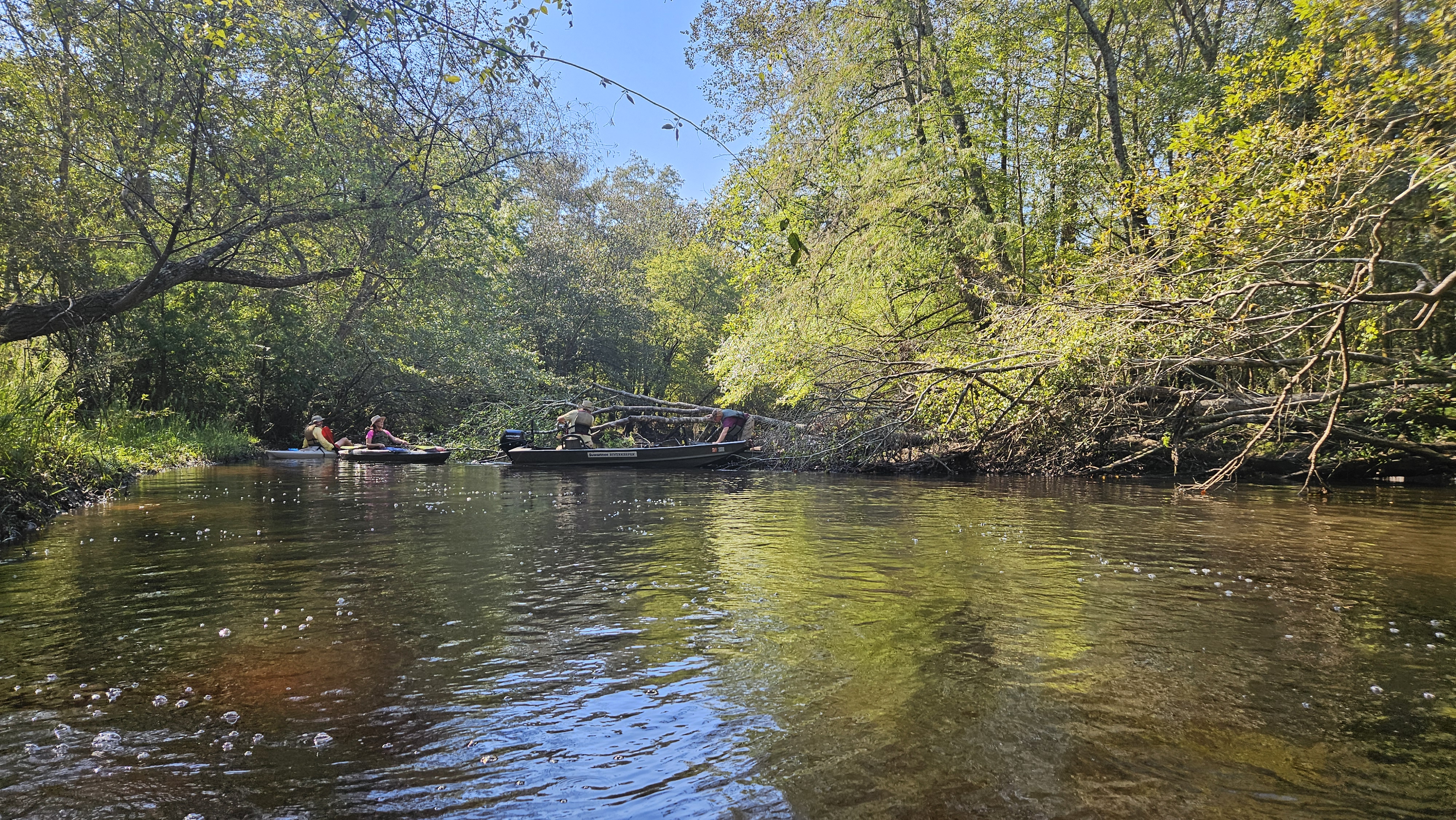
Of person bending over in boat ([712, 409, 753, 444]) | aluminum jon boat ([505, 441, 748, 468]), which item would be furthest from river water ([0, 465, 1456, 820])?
person bending over in boat ([712, 409, 753, 444])

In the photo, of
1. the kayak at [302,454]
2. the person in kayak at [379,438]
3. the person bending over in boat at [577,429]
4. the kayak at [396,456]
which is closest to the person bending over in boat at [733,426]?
the person bending over in boat at [577,429]

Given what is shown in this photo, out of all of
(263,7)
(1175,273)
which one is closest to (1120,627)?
(1175,273)

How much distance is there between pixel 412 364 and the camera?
26.5m

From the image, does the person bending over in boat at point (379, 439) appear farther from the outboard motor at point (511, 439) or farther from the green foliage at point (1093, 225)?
the green foliage at point (1093, 225)

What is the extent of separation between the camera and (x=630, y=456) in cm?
2059

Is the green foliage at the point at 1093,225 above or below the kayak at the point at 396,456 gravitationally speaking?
above

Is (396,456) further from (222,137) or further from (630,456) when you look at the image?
(222,137)

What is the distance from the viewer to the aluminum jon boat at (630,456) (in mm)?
20422

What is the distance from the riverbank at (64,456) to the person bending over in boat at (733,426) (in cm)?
1230

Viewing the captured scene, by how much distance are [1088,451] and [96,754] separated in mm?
15969

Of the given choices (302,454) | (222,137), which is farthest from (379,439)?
(222,137)

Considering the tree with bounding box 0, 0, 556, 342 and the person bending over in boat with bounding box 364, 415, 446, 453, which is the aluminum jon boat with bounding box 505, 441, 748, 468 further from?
the tree with bounding box 0, 0, 556, 342

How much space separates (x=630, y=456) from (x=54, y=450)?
12.0 meters

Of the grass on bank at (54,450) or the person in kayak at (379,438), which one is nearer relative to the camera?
the grass on bank at (54,450)
